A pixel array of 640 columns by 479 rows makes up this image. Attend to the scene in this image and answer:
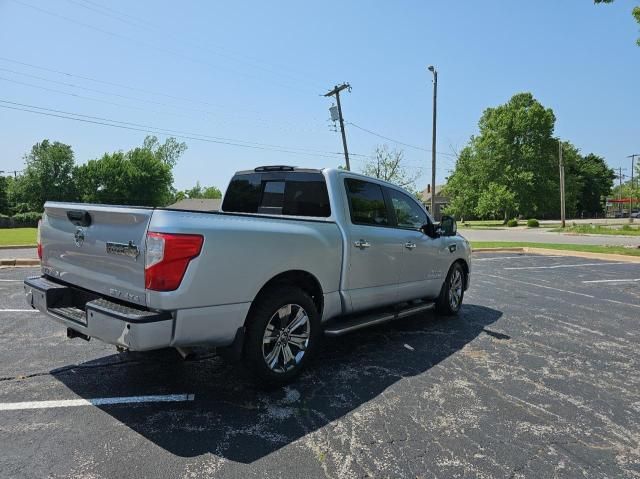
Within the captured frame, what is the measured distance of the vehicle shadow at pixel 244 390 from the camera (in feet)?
9.90

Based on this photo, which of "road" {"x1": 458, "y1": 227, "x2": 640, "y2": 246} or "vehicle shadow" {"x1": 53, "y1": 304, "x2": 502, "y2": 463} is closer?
"vehicle shadow" {"x1": 53, "y1": 304, "x2": 502, "y2": 463}

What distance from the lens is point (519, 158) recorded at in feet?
180

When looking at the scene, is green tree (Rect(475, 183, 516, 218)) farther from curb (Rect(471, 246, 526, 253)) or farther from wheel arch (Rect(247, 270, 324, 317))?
wheel arch (Rect(247, 270, 324, 317))

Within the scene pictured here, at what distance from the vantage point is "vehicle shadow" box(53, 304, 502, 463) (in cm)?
302

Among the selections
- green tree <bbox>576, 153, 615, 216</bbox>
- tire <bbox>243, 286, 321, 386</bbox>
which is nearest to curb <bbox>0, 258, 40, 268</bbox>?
tire <bbox>243, 286, 321, 386</bbox>

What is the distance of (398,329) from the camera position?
5.86 m

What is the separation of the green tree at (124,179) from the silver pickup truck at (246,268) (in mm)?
76816

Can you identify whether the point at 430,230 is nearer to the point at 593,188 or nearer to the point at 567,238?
the point at 567,238

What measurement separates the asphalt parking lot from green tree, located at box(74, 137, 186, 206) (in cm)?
7699

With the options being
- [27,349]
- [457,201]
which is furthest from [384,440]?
[457,201]

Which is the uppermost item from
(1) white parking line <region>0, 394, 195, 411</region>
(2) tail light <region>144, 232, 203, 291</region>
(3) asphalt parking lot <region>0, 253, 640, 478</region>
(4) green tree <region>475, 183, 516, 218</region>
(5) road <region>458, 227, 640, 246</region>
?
(4) green tree <region>475, 183, 516, 218</region>

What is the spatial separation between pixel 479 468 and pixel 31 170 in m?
90.9

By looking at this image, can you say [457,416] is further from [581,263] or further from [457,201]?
[457,201]

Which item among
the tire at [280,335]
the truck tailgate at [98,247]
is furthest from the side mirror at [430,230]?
the truck tailgate at [98,247]
